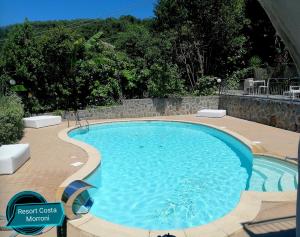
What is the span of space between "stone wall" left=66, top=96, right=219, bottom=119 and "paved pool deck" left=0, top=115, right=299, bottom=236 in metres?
3.07

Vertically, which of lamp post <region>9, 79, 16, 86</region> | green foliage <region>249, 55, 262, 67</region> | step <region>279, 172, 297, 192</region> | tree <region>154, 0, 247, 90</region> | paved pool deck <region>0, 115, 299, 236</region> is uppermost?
tree <region>154, 0, 247, 90</region>

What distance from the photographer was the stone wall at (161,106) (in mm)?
19744

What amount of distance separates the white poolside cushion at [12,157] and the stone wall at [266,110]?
9839 mm

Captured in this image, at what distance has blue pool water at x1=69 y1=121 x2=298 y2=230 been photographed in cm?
709

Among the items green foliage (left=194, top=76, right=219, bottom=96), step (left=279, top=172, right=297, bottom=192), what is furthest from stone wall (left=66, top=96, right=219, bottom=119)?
step (left=279, top=172, right=297, bottom=192)

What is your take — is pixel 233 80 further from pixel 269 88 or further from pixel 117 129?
pixel 117 129

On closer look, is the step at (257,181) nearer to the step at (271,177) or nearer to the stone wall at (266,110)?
the step at (271,177)

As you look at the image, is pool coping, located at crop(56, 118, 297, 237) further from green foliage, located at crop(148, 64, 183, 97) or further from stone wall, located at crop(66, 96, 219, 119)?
green foliage, located at crop(148, 64, 183, 97)

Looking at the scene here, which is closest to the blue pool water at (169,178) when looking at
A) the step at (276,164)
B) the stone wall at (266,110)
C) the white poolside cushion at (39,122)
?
the step at (276,164)

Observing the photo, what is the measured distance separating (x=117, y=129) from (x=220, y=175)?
8.94m

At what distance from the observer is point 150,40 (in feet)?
70.7

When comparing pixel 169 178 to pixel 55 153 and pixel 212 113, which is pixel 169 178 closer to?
pixel 55 153

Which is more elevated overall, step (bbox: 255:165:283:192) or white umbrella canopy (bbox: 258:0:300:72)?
white umbrella canopy (bbox: 258:0:300:72)

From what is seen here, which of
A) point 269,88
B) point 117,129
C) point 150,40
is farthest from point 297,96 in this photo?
point 150,40
